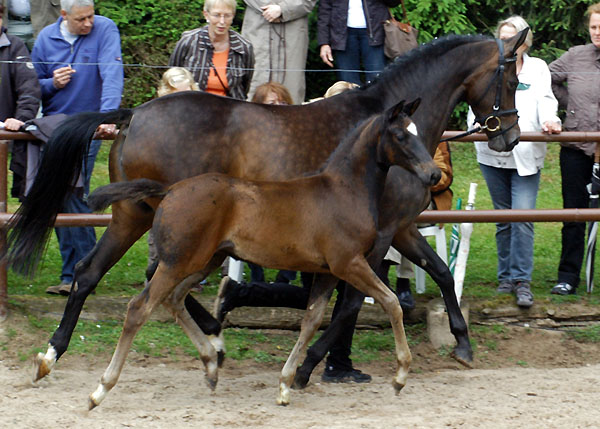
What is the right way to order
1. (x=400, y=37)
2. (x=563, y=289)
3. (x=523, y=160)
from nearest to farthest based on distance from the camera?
(x=523, y=160), (x=563, y=289), (x=400, y=37)

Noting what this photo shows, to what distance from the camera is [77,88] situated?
723 cm

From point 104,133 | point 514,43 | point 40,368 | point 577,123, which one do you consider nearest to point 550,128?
point 577,123

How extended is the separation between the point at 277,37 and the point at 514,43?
2.70 m

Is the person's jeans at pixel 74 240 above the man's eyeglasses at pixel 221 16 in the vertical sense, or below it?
below

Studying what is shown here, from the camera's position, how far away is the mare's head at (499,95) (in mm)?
6223

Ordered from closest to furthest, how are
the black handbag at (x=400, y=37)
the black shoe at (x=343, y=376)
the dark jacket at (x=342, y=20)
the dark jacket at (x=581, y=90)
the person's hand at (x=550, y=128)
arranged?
the black shoe at (x=343, y=376) → the person's hand at (x=550, y=128) → the dark jacket at (x=581, y=90) → the black handbag at (x=400, y=37) → the dark jacket at (x=342, y=20)

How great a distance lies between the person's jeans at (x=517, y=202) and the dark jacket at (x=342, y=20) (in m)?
1.57

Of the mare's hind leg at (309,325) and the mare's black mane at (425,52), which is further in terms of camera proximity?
the mare's black mane at (425,52)

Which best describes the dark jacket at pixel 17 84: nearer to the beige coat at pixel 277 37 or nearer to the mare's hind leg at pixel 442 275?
the beige coat at pixel 277 37

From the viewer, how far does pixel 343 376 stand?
6.30 meters

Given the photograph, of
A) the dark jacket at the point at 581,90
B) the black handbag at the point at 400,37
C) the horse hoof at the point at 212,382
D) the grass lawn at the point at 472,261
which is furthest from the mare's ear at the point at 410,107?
the black handbag at the point at 400,37

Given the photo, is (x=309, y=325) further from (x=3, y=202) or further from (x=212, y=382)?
(x=3, y=202)

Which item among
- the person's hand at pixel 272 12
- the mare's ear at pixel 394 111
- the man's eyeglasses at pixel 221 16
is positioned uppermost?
the mare's ear at pixel 394 111

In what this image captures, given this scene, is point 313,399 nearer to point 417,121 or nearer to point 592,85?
point 417,121
